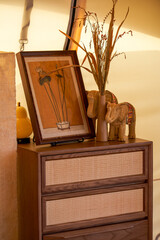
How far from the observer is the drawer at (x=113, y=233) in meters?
1.64

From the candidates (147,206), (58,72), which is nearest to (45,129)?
(58,72)

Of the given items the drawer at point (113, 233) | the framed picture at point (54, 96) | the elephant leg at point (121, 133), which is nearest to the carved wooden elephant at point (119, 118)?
the elephant leg at point (121, 133)

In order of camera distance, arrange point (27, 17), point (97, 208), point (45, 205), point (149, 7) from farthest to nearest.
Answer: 1. point (149, 7)
2. point (27, 17)
3. point (97, 208)
4. point (45, 205)

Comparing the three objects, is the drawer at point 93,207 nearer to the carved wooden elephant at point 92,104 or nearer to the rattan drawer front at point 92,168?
the rattan drawer front at point 92,168

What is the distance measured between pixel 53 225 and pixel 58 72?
688 mm

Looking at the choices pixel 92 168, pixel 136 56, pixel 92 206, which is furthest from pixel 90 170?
pixel 136 56

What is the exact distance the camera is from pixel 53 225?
162 centimetres

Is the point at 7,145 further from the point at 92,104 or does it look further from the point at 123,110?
the point at 123,110

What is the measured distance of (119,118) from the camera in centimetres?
179

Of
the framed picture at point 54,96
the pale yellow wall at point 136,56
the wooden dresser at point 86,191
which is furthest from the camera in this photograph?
the pale yellow wall at point 136,56

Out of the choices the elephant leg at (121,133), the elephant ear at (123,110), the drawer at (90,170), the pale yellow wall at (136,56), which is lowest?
the drawer at (90,170)

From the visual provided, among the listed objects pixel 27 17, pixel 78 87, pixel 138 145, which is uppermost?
pixel 27 17

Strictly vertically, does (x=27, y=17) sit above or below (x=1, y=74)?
above

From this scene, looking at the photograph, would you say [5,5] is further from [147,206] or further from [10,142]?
[147,206]
